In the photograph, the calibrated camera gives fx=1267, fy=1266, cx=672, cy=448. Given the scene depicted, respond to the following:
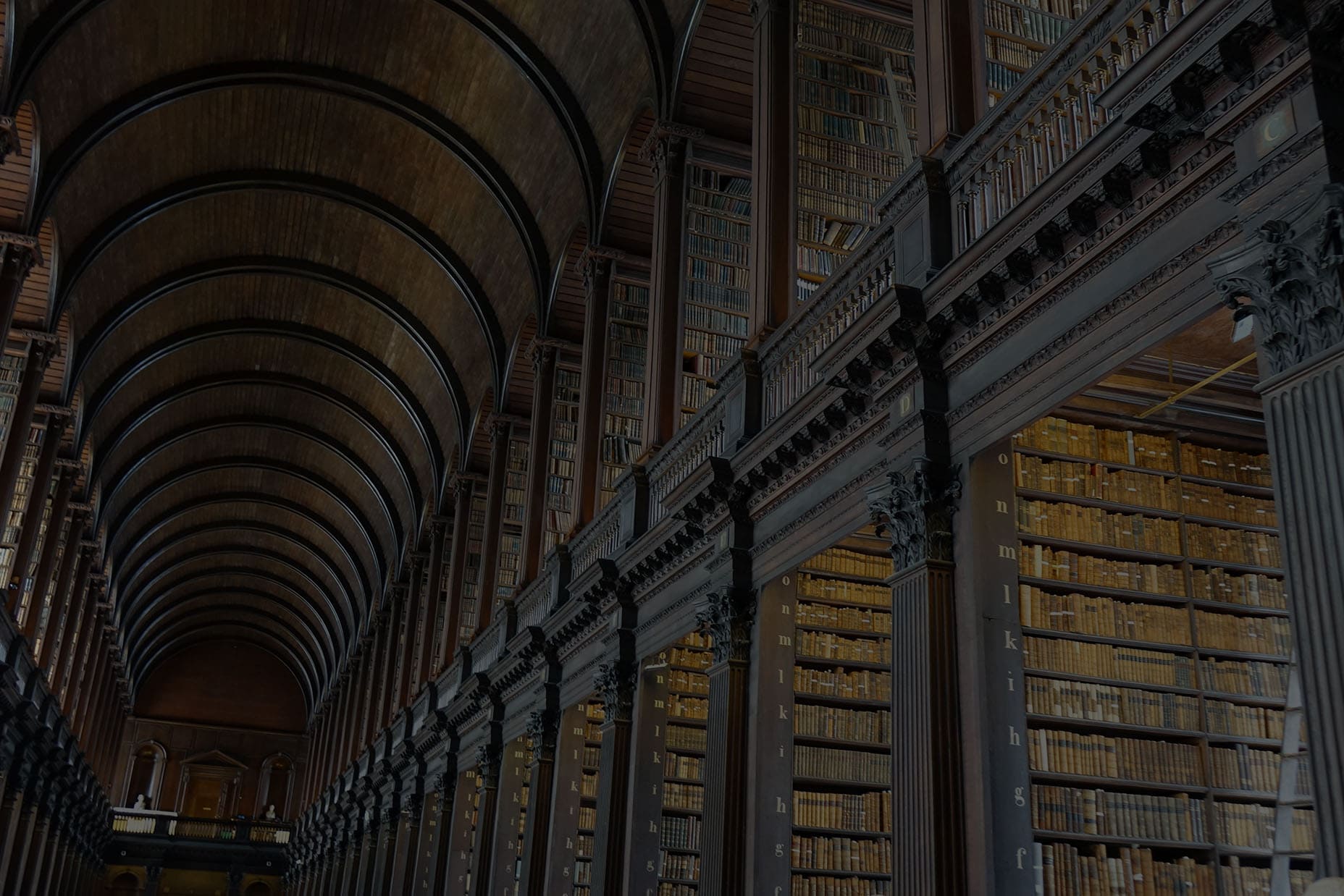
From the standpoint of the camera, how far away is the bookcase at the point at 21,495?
17.3 meters

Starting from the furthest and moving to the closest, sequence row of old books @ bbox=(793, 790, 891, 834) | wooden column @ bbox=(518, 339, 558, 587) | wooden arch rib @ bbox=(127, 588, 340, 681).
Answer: wooden arch rib @ bbox=(127, 588, 340, 681) → wooden column @ bbox=(518, 339, 558, 587) → row of old books @ bbox=(793, 790, 891, 834)

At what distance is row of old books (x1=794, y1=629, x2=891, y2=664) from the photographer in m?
7.92

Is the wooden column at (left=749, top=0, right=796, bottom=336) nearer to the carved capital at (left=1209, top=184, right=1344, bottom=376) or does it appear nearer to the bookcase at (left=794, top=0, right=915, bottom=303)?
the bookcase at (left=794, top=0, right=915, bottom=303)

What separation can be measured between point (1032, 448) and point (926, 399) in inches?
38.7

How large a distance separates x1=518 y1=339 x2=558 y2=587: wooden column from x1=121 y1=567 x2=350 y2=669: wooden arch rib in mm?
22861

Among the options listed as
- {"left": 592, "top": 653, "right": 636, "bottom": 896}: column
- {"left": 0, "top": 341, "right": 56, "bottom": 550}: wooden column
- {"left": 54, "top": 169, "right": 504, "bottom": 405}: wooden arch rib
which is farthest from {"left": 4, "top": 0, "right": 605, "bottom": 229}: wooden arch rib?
{"left": 592, "top": 653, "right": 636, "bottom": 896}: column

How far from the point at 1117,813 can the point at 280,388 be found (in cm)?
2107

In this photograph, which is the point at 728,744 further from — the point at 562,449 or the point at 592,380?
the point at 562,449

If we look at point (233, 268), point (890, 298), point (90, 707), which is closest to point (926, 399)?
point (890, 298)

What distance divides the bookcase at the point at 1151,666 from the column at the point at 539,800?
19.7 feet

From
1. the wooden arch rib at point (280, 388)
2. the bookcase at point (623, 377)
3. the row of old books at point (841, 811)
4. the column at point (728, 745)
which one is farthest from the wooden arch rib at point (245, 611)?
the row of old books at point (841, 811)

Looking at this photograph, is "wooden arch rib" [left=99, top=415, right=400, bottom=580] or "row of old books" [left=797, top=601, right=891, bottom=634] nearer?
"row of old books" [left=797, top=601, right=891, bottom=634]

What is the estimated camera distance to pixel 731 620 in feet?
25.8

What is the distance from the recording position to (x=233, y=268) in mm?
19547
